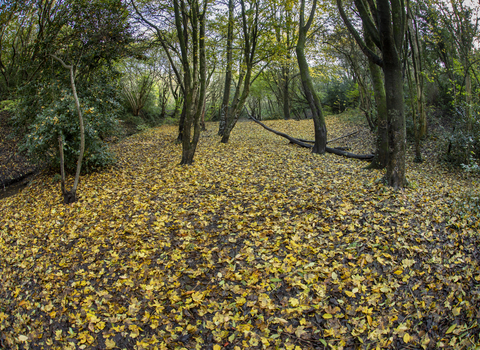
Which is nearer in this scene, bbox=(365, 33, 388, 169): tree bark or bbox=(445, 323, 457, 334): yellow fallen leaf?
bbox=(445, 323, 457, 334): yellow fallen leaf

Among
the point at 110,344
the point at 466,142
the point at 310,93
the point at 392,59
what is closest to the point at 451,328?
the point at 110,344

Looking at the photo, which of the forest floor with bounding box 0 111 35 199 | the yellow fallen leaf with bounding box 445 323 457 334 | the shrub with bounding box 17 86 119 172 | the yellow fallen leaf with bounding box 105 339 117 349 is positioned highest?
→ the shrub with bounding box 17 86 119 172

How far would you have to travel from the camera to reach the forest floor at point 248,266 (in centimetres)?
328

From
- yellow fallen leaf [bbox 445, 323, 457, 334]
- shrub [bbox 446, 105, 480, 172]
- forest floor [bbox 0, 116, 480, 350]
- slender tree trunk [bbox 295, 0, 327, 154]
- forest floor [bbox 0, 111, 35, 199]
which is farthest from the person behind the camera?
slender tree trunk [bbox 295, 0, 327, 154]

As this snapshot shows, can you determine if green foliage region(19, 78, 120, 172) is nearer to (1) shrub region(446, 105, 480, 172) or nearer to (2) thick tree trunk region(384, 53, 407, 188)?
(2) thick tree trunk region(384, 53, 407, 188)

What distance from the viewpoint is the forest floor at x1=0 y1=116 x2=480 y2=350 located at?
3.28 metres

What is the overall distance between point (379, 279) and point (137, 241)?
410 centimetres

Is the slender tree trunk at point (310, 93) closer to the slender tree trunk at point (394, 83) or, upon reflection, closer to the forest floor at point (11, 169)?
the slender tree trunk at point (394, 83)

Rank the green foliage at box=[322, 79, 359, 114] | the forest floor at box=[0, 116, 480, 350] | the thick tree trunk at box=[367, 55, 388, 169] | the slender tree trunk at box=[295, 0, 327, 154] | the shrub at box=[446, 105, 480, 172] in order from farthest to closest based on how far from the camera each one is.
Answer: the green foliage at box=[322, 79, 359, 114]
the slender tree trunk at box=[295, 0, 327, 154]
the shrub at box=[446, 105, 480, 172]
the thick tree trunk at box=[367, 55, 388, 169]
the forest floor at box=[0, 116, 480, 350]

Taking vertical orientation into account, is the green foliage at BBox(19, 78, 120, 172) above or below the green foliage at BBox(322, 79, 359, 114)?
below

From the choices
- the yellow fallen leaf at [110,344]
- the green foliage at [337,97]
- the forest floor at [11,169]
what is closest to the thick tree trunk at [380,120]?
the yellow fallen leaf at [110,344]

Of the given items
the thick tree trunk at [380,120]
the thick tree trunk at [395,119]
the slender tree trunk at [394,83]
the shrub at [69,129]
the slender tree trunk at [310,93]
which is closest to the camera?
the slender tree trunk at [394,83]

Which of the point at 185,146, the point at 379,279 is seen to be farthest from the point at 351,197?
the point at 185,146

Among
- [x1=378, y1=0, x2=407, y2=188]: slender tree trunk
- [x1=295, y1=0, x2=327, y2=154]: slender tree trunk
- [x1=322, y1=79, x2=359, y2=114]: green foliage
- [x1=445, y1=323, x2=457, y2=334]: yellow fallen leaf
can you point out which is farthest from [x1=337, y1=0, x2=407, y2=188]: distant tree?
[x1=322, y1=79, x2=359, y2=114]: green foliage
